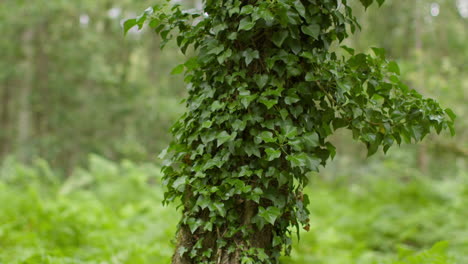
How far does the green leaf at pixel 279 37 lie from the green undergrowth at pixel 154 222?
6.11ft

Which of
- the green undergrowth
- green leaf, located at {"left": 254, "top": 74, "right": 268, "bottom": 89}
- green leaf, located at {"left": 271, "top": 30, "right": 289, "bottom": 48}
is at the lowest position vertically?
green leaf, located at {"left": 254, "top": 74, "right": 268, "bottom": 89}

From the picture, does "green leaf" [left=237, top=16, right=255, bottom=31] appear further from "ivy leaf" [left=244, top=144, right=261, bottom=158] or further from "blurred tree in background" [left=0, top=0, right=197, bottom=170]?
"blurred tree in background" [left=0, top=0, right=197, bottom=170]

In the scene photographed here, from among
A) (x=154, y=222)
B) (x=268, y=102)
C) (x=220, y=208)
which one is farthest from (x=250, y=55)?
(x=154, y=222)

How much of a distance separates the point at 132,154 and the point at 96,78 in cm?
390

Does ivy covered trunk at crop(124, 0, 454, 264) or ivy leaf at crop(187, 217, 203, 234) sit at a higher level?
ivy covered trunk at crop(124, 0, 454, 264)

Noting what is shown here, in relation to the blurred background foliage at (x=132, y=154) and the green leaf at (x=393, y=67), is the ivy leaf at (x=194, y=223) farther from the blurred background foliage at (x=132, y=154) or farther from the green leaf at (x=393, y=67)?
the blurred background foliage at (x=132, y=154)

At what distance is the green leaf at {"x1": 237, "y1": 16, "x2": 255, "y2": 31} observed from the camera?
230cm

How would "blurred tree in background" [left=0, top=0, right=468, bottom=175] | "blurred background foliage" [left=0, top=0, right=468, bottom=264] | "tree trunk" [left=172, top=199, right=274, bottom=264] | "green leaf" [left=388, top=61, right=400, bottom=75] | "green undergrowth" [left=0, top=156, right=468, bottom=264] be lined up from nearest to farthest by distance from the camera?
"tree trunk" [left=172, top=199, right=274, bottom=264] < "green leaf" [left=388, top=61, right=400, bottom=75] < "green undergrowth" [left=0, top=156, right=468, bottom=264] < "blurred background foliage" [left=0, top=0, right=468, bottom=264] < "blurred tree in background" [left=0, top=0, right=468, bottom=175]

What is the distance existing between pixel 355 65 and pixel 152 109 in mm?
13776

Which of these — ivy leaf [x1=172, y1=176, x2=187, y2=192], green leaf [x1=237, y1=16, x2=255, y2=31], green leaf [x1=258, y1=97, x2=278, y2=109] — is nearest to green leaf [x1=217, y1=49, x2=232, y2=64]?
green leaf [x1=237, y1=16, x2=255, y2=31]

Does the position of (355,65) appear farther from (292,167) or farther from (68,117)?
(68,117)

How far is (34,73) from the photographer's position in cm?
1600

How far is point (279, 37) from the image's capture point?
2.39 meters

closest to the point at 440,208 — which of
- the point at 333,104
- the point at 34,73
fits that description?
the point at 333,104
